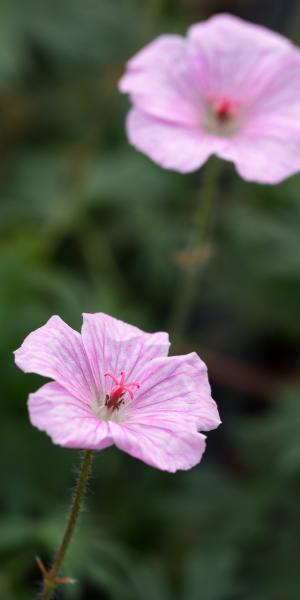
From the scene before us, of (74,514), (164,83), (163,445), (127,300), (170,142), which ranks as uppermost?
(164,83)

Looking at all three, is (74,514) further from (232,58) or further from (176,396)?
(232,58)

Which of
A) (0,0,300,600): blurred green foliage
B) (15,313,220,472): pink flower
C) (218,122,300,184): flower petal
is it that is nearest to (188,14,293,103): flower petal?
(218,122,300,184): flower petal

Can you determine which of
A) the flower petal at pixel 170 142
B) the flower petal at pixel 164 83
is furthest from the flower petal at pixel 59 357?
the flower petal at pixel 164 83

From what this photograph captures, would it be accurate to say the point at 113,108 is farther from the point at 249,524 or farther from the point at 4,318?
the point at 249,524

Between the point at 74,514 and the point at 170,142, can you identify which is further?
the point at 170,142

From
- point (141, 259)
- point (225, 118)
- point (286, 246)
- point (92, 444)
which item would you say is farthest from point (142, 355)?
point (141, 259)

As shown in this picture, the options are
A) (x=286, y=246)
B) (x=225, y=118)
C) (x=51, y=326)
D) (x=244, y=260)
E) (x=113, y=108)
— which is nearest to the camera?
(x=51, y=326)

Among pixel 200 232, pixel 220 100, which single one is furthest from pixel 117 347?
pixel 220 100
